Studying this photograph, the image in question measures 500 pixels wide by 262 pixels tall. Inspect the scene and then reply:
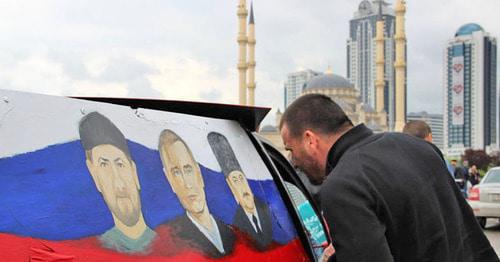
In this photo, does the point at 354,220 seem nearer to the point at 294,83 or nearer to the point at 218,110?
the point at 218,110

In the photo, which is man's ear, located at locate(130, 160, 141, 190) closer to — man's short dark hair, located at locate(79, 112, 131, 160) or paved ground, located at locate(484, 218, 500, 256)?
man's short dark hair, located at locate(79, 112, 131, 160)

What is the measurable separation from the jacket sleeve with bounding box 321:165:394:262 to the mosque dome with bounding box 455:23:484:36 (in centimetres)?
12667

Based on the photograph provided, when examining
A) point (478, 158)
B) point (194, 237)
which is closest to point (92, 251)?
point (194, 237)

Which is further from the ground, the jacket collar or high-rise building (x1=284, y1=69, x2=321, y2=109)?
high-rise building (x1=284, y1=69, x2=321, y2=109)

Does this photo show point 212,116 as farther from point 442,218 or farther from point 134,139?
point 442,218

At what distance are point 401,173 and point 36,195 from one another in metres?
1.29

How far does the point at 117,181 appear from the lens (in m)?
2.05

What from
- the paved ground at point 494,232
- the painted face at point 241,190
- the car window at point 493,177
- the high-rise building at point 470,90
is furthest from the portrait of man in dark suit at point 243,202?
the high-rise building at point 470,90

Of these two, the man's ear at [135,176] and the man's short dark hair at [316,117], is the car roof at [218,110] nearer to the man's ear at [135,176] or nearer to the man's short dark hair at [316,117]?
the man's short dark hair at [316,117]

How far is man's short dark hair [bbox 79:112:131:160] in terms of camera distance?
2020 millimetres

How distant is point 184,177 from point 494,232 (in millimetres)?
10855

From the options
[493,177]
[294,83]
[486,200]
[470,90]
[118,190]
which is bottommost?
[486,200]

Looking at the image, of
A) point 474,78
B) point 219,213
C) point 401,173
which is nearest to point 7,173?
point 219,213

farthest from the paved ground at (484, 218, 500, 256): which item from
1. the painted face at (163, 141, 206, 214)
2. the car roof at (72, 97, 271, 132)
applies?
the painted face at (163, 141, 206, 214)
